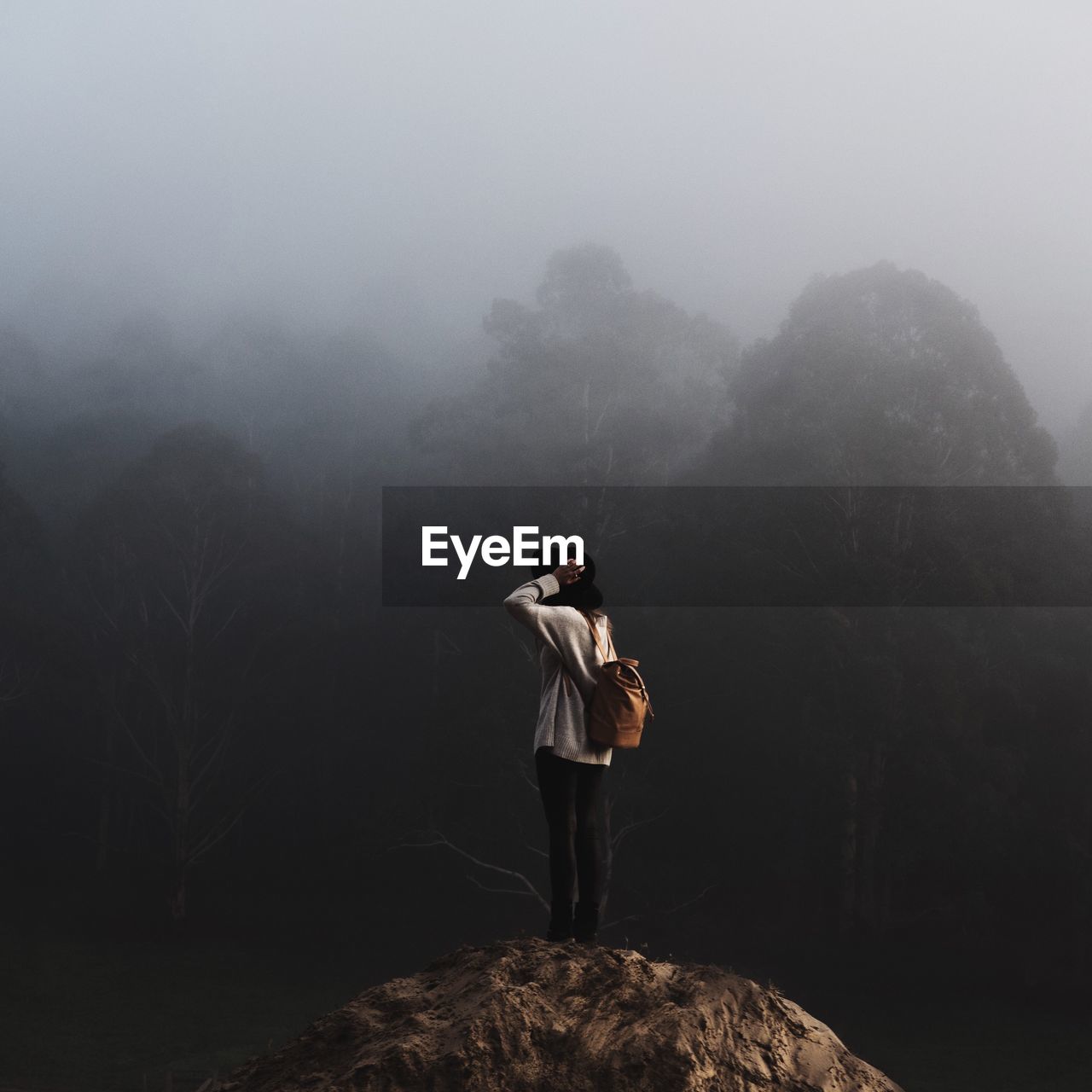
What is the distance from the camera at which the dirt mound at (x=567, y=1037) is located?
3176mm

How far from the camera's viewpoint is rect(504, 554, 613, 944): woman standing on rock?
4133 millimetres

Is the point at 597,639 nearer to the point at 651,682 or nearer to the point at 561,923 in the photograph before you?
the point at 561,923

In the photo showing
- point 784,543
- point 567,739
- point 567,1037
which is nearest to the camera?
point 567,1037

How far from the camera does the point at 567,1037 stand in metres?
3.29

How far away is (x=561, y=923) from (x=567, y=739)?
2.28 feet

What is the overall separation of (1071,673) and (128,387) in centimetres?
2831

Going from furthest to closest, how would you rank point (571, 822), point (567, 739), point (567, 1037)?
point (571, 822) → point (567, 739) → point (567, 1037)

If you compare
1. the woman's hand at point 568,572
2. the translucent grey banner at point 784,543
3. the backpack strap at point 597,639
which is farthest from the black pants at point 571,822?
the translucent grey banner at point 784,543

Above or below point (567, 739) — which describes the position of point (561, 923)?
below

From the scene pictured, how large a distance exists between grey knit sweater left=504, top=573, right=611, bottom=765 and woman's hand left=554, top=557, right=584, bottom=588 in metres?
0.03

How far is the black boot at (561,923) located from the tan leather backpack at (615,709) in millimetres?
617

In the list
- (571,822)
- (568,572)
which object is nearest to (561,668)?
(568,572)

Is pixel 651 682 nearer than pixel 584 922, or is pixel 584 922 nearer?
pixel 584 922

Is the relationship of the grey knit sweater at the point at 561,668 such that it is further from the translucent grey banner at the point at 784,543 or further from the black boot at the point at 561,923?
the translucent grey banner at the point at 784,543
